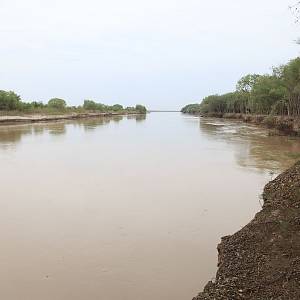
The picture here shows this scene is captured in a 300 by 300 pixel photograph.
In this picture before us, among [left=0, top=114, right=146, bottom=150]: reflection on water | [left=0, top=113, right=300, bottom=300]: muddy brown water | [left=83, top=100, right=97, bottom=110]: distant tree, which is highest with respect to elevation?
[left=83, top=100, right=97, bottom=110]: distant tree

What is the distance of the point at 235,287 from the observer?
222 inches

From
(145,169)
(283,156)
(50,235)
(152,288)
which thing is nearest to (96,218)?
(50,235)

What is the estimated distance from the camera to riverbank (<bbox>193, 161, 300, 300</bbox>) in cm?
542

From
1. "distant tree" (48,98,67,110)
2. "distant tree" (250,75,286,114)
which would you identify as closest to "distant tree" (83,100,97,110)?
"distant tree" (48,98,67,110)

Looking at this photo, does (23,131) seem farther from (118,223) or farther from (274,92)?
(118,223)

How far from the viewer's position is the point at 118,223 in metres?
10.2

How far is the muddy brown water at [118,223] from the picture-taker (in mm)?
6895

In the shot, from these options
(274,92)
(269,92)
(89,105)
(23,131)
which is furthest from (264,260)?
(89,105)

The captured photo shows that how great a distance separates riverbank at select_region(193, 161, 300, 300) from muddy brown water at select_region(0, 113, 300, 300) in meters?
0.61

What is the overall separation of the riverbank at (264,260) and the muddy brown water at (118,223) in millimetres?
612

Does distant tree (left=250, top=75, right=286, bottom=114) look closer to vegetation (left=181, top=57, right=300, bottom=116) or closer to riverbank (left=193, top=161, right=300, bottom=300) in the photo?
vegetation (left=181, top=57, right=300, bottom=116)

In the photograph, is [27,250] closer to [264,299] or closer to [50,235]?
[50,235]

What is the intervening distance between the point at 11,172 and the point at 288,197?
12.4 m

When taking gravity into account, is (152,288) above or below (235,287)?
below
